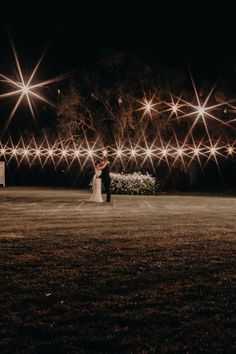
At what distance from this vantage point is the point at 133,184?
34.6 metres

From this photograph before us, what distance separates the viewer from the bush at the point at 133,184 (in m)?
34.6

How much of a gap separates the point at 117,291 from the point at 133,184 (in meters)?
27.9

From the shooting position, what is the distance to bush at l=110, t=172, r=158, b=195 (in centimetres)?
3459

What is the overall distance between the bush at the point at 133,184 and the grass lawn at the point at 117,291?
856 inches

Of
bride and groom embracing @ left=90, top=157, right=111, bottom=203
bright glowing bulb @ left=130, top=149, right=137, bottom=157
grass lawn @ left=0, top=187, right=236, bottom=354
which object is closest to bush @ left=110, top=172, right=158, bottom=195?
bright glowing bulb @ left=130, top=149, right=137, bottom=157

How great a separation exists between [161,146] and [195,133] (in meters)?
3.04

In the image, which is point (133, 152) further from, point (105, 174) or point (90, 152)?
point (105, 174)

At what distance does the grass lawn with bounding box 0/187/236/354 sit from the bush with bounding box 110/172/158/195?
21.7 m

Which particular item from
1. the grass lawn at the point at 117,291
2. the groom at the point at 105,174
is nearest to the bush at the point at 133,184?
the groom at the point at 105,174

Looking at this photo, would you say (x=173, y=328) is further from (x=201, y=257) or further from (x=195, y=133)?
(x=195, y=133)

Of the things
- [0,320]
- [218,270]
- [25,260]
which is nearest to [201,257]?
[218,270]

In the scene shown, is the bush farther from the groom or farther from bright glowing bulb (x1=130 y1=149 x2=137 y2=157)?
the groom

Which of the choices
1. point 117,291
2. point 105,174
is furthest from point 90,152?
point 117,291

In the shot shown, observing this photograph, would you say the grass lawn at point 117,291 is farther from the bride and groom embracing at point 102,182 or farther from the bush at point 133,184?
the bush at point 133,184
